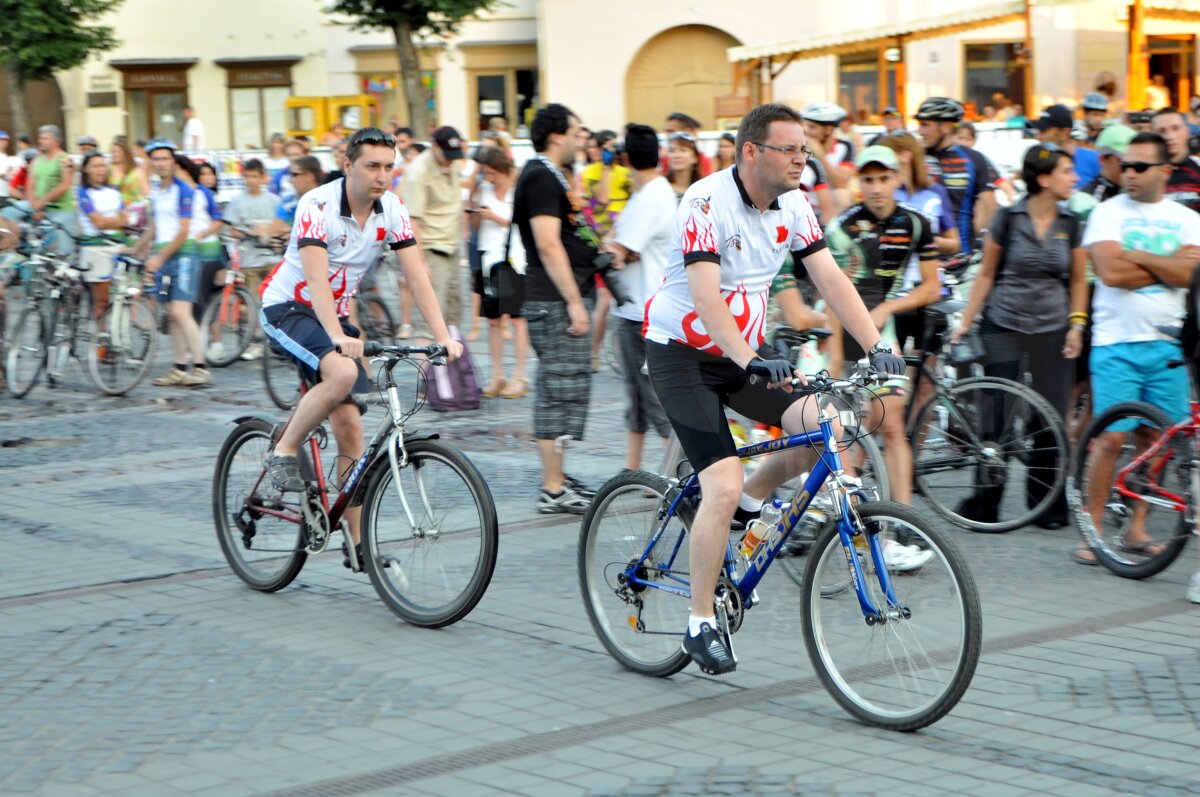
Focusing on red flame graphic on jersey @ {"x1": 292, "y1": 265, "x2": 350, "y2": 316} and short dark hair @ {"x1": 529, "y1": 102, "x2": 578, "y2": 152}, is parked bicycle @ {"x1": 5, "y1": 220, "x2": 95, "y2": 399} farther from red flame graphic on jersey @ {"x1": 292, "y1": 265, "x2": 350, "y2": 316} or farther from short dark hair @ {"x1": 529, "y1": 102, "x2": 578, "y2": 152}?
red flame graphic on jersey @ {"x1": 292, "y1": 265, "x2": 350, "y2": 316}

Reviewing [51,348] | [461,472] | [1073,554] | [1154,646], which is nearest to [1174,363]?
[1073,554]

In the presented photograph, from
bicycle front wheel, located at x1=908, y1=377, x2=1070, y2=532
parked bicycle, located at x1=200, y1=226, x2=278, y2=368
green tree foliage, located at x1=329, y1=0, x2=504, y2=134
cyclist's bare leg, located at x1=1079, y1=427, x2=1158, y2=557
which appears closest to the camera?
cyclist's bare leg, located at x1=1079, y1=427, x2=1158, y2=557

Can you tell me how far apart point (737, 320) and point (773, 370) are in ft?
2.22

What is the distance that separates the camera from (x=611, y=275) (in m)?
8.81

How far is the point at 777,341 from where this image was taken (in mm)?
7000

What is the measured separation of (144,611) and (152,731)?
5.24 ft

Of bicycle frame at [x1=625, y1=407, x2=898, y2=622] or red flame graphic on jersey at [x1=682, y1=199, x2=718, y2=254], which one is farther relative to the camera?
red flame graphic on jersey at [x1=682, y1=199, x2=718, y2=254]

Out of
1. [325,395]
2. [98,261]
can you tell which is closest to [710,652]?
[325,395]

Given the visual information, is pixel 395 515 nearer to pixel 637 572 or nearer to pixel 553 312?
pixel 637 572

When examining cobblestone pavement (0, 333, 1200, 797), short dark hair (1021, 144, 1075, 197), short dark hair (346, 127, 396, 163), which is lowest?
cobblestone pavement (0, 333, 1200, 797)

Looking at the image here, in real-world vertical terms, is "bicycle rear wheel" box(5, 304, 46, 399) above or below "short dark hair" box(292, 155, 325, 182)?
below

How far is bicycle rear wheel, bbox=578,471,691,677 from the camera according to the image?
566 cm

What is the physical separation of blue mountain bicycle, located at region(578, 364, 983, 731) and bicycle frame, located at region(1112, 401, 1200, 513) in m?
2.15

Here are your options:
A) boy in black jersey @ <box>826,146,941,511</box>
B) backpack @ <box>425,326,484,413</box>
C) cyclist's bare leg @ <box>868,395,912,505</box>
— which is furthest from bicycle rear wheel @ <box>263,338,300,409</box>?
cyclist's bare leg @ <box>868,395,912,505</box>
